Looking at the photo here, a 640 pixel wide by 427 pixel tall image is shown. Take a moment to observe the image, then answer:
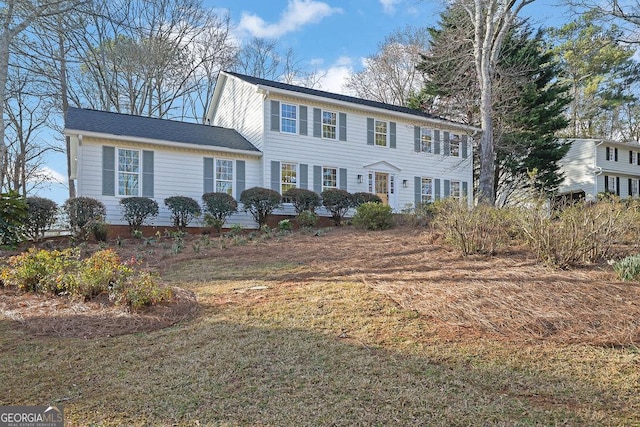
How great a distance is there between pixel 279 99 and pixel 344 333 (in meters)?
12.2

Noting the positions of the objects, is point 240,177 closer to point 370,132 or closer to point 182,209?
point 182,209

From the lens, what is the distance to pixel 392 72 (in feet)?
84.6

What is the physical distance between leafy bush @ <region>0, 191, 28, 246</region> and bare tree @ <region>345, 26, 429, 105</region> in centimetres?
2160

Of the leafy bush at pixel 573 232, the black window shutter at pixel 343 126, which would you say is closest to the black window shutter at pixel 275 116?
the black window shutter at pixel 343 126

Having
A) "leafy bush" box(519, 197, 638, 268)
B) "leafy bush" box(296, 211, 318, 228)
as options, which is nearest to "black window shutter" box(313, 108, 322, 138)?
"leafy bush" box(296, 211, 318, 228)

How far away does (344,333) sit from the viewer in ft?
11.6

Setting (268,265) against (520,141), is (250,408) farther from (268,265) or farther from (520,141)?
(520,141)

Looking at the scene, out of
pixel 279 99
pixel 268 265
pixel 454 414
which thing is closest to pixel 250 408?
pixel 454 414

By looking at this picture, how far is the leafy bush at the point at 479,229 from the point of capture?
609 centimetres

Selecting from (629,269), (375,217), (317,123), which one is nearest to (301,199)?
(317,123)

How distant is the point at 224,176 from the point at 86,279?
373 inches

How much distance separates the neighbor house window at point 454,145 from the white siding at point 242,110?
30.2 feet

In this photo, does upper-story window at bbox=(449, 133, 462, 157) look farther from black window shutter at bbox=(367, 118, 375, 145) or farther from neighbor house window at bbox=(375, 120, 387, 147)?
black window shutter at bbox=(367, 118, 375, 145)

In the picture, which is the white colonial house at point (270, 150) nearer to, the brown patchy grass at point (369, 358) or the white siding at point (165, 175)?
the white siding at point (165, 175)
